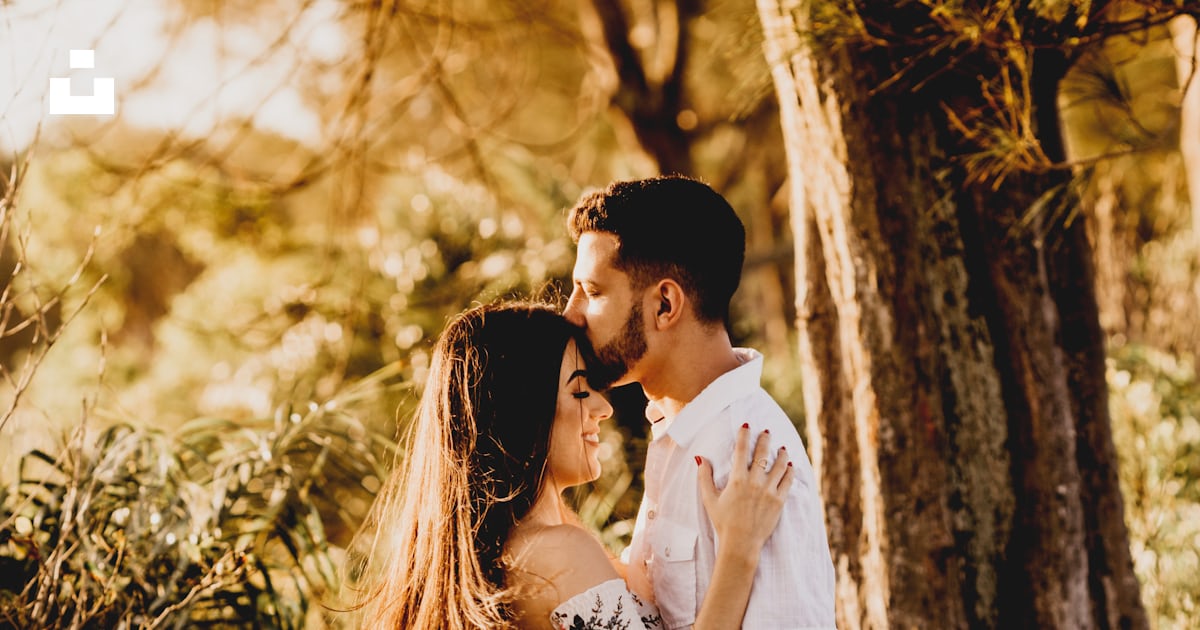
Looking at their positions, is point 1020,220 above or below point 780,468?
above

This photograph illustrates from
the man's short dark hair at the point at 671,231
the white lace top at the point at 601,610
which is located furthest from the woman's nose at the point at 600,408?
the white lace top at the point at 601,610

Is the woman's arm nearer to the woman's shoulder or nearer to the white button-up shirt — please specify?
the white button-up shirt

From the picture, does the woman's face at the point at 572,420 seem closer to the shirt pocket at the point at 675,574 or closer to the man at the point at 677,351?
the man at the point at 677,351

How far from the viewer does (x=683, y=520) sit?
2.02 m

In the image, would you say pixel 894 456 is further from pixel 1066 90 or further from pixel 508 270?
pixel 508 270

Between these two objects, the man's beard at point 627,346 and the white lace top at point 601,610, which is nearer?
the white lace top at point 601,610

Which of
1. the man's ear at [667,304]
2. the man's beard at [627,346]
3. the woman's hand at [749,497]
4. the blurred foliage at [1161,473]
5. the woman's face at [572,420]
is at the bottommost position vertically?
the blurred foliage at [1161,473]

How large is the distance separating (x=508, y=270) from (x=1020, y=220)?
368 centimetres

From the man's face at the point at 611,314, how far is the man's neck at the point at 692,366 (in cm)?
8

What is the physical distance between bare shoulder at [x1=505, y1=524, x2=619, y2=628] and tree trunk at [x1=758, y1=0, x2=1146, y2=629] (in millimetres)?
913

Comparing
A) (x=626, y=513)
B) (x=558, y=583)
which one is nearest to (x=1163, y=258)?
(x=626, y=513)

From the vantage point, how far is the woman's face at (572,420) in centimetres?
206

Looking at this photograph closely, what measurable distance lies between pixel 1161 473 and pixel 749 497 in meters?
3.34

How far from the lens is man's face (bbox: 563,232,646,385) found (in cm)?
206
